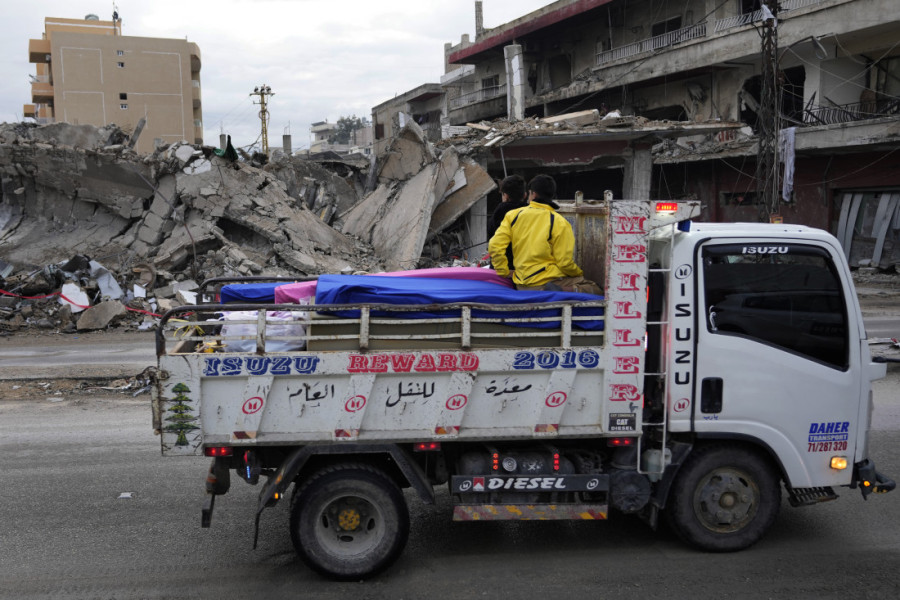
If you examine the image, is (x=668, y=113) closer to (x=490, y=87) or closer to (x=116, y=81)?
(x=490, y=87)

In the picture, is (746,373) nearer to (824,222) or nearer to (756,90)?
(824,222)

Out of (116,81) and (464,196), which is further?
(116,81)

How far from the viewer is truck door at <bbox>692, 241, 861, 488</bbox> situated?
4.60m

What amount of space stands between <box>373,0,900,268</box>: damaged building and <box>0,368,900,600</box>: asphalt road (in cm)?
1510

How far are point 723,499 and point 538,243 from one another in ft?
7.06

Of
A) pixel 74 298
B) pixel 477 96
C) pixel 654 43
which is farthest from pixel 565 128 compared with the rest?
pixel 477 96

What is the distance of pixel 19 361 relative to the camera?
12633 millimetres

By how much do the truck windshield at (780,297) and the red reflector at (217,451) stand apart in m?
3.20

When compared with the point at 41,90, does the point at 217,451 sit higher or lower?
lower

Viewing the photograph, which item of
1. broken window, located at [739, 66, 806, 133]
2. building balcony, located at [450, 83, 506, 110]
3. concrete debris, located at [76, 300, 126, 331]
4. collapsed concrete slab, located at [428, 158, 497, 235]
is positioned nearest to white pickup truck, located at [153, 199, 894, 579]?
concrete debris, located at [76, 300, 126, 331]

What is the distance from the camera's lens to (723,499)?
15.7 feet

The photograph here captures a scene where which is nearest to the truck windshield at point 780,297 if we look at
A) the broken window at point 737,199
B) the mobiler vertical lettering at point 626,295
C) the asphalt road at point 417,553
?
the mobiler vertical lettering at point 626,295

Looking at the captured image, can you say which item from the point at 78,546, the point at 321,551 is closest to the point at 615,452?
the point at 321,551

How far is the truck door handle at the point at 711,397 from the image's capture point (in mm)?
4598
